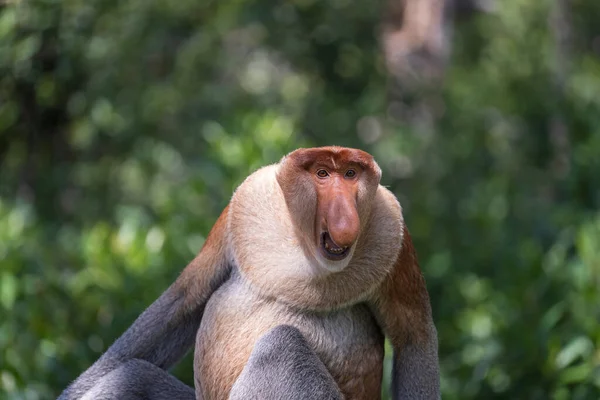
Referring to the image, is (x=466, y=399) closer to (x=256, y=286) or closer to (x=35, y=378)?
(x=35, y=378)

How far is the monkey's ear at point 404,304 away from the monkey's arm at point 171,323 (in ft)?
1.53

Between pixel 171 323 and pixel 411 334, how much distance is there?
692mm

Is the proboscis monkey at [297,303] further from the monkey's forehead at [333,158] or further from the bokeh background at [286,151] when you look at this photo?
the bokeh background at [286,151]

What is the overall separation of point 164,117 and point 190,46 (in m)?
0.92

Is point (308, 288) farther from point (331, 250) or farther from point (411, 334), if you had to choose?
point (411, 334)

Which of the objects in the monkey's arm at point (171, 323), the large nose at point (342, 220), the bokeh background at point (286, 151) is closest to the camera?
the large nose at point (342, 220)

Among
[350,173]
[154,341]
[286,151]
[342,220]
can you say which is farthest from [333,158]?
[286,151]

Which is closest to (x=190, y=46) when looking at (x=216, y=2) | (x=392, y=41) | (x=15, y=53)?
(x=216, y=2)

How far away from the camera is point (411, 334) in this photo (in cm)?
243

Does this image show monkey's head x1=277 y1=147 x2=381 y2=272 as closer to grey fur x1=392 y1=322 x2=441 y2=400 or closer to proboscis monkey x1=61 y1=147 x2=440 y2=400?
proboscis monkey x1=61 y1=147 x2=440 y2=400

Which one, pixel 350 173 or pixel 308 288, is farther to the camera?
pixel 308 288

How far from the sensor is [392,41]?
868cm

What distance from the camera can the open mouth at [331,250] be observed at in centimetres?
213

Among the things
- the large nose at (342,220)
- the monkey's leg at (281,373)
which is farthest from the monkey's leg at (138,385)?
the large nose at (342,220)
